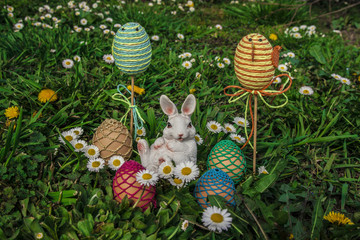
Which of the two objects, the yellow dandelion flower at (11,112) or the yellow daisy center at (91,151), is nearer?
the yellow daisy center at (91,151)

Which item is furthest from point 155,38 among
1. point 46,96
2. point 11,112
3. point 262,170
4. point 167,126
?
point 262,170

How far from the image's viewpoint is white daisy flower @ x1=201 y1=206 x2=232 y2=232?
1688mm

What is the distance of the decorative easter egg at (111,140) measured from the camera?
212cm

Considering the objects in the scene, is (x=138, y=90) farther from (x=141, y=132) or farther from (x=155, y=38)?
(x=155, y=38)

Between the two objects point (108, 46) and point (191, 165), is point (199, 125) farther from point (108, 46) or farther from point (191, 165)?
point (108, 46)

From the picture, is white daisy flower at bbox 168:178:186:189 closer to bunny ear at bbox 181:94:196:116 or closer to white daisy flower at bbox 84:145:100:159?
bunny ear at bbox 181:94:196:116

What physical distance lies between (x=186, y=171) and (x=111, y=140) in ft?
1.84

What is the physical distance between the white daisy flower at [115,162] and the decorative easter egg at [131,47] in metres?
0.59

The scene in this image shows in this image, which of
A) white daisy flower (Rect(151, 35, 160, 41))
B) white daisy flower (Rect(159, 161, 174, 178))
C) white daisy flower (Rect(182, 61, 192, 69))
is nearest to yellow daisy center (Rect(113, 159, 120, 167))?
white daisy flower (Rect(159, 161, 174, 178))

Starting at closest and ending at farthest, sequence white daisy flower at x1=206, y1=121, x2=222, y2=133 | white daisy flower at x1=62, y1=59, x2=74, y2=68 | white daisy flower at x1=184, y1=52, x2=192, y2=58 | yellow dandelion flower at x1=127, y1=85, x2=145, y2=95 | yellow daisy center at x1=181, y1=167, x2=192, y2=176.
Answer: yellow daisy center at x1=181, y1=167, x2=192, y2=176 < white daisy flower at x1=206, y1=121, x2=222, y2=133 < yellow dandelion flower at x1=127, y1=85, x2=145, y2=95 < white daisy flower at x1=62, y1=59, x2=74, y2=68 < white daisy flower at x1=184, y1=52, x2=192, y2=58

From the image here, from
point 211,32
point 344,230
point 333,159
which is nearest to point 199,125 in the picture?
point 333,159

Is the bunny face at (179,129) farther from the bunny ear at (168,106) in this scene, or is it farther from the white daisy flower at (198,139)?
the white daisy flower at (198,139)

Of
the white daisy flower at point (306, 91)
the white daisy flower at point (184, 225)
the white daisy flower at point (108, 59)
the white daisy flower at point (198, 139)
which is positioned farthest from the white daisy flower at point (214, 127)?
the white daisy flower at point (108, 59)

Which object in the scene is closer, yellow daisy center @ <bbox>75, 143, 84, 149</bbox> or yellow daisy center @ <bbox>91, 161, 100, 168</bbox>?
yellow daisy center @ <bbox>91, 161, 100, 168</bbox>
